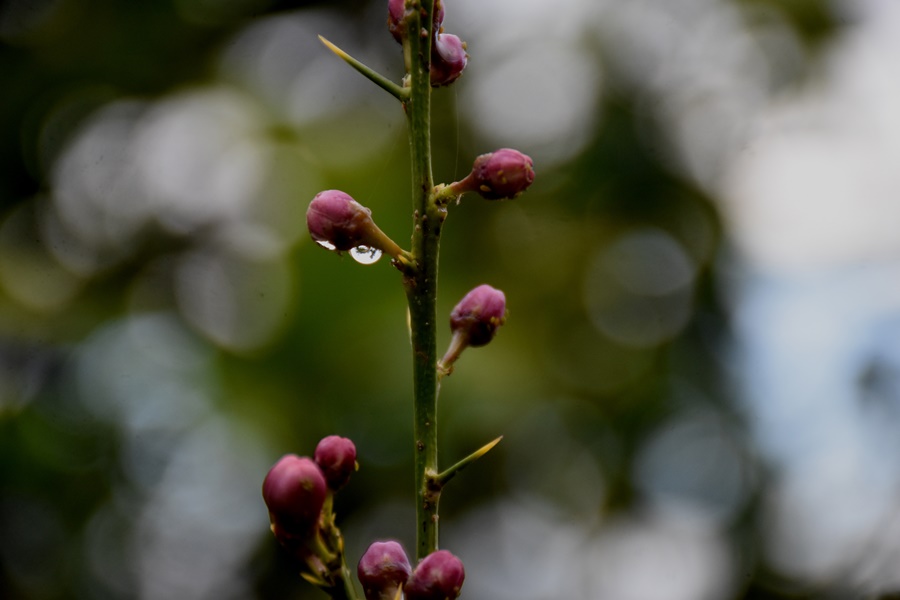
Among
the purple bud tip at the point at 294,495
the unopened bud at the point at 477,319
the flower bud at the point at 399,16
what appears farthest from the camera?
the unopened bud at the point at 477,319

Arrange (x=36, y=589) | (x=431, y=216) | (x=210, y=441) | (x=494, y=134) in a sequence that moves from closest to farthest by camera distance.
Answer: (x=431, y=216), (x=210, y=441), (x=36, y=589), (x=494, y=134)

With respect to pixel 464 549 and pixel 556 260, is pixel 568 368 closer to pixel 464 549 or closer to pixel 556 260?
pixel 556 260

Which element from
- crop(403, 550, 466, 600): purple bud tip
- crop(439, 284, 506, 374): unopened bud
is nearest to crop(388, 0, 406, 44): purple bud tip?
crop(439, 284, 506, 374): unopened bud

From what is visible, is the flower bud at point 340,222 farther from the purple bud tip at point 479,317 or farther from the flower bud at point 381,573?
the flower bud at point 381,573

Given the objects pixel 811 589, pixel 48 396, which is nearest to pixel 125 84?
pixel 48 396

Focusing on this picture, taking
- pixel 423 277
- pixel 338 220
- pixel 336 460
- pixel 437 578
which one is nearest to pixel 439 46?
pixel 338 220

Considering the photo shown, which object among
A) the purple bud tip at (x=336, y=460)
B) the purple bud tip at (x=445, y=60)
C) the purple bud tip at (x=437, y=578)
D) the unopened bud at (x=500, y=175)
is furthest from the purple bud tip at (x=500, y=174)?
the purple bud tip at (x=437, y=578)
